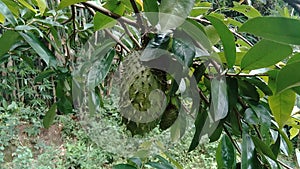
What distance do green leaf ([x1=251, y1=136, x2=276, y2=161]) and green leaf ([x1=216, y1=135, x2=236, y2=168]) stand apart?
0.03 m

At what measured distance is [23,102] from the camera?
246 centimetres

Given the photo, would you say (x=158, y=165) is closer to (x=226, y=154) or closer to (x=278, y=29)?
(x=226, y=154)

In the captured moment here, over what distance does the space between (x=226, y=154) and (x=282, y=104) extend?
8cm

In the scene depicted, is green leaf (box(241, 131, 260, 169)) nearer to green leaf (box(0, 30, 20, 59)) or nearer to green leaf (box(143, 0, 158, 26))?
green leaf (box(143, 0, 158, 26))

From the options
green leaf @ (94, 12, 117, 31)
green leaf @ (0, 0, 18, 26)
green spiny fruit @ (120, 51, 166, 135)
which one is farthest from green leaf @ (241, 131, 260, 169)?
green leaf @ (0, 0, 18, 26)

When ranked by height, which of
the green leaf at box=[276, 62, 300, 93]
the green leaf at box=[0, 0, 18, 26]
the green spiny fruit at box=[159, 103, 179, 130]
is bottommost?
the green spiny fruit at box=[159, 103, 179, 130]

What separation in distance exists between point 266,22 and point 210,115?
0.47ft

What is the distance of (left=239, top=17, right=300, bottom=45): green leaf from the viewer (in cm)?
23

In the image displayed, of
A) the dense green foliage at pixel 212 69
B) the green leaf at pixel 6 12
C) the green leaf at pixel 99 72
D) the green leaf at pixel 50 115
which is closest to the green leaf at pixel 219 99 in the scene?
the dense green foliage at pixel 212 69

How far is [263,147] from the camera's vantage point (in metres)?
0.35

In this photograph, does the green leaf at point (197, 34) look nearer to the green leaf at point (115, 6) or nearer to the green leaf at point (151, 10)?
the green leaf at point (151, 10)

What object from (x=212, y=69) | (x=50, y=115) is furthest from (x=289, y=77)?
(x=50, y=115)

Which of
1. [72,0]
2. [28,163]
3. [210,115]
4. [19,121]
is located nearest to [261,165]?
[210,115]

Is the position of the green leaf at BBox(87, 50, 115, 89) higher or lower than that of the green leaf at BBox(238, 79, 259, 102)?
higher
